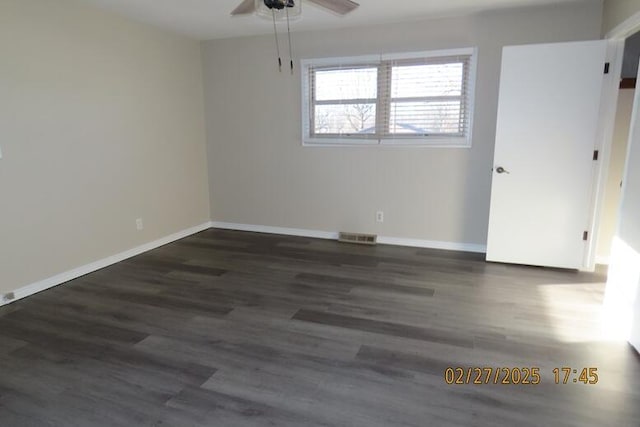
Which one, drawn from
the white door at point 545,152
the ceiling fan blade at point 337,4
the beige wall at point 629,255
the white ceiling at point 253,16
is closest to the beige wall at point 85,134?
the white ceiling at point 253,16

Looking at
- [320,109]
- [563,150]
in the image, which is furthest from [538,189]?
[320,109]

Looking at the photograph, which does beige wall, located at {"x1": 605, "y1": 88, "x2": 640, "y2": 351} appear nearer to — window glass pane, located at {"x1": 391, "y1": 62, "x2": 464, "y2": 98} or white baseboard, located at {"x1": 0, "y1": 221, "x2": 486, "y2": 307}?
white baseboard, located at {"x1": 0, "y1": 221, "x2": 486, "y2": 307}

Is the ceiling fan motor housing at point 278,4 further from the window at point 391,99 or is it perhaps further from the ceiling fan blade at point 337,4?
the window at point 391,99

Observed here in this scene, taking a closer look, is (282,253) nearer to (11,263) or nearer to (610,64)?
(11,263)

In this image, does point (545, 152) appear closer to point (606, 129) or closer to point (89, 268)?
point (606, 129)

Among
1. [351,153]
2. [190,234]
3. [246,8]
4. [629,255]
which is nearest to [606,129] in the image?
[629,255]

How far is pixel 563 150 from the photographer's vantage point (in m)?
3.50

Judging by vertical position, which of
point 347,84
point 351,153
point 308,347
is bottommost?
point 308,347

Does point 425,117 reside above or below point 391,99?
below

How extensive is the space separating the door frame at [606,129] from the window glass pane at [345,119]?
81.8 inches

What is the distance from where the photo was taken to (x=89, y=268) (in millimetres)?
3635

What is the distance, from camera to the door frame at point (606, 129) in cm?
329

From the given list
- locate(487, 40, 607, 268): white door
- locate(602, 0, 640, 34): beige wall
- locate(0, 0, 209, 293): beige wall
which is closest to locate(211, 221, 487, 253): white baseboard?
locate(487, 40, 607, 268): white door

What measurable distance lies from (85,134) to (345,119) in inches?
101
